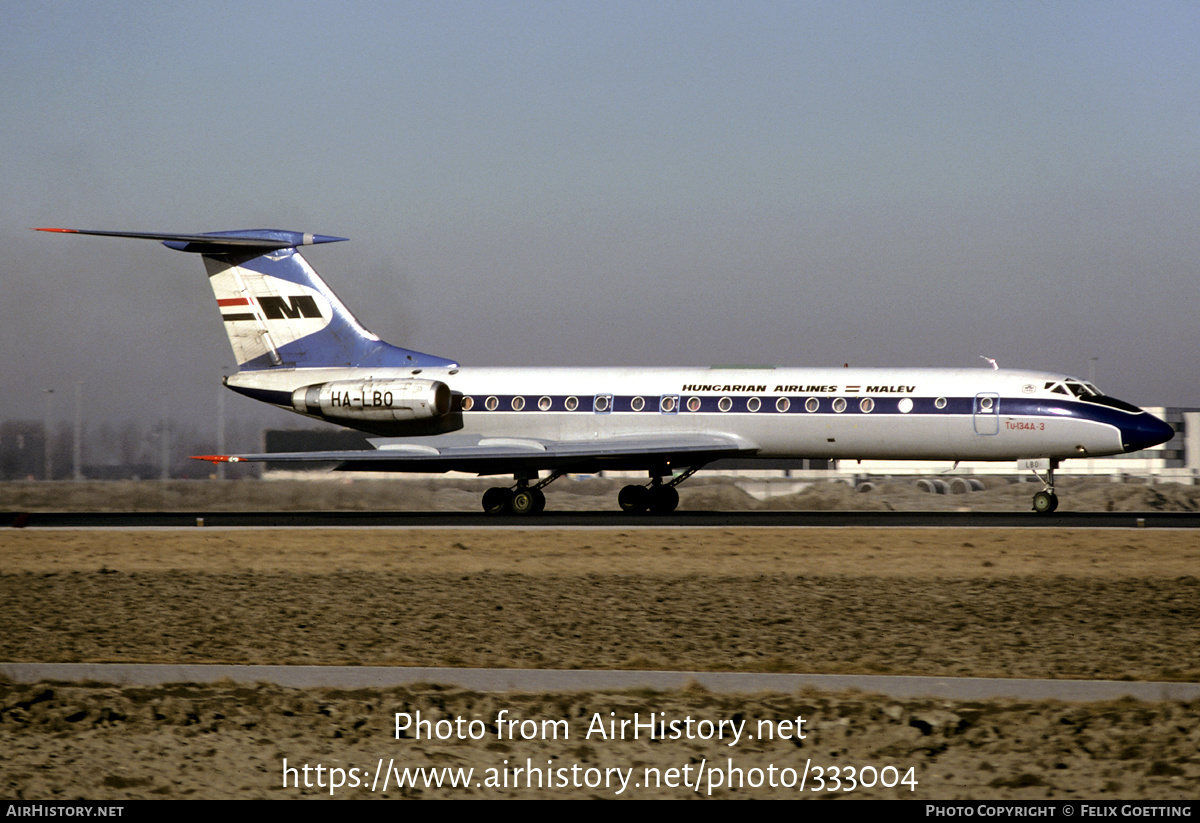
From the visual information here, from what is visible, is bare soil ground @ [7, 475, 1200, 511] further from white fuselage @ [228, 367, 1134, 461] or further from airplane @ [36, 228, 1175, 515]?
white fuselage @ [228, 367, 1134, 461]

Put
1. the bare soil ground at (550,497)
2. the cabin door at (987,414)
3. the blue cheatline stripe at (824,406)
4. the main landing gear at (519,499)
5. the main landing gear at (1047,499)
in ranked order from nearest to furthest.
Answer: the blue cheatline stripe at (824,406) → the cabin door at (987,414) → the main landing gear at (1047,499) → the main landing gear at (519,499) → the bare soil ground at (550,497)

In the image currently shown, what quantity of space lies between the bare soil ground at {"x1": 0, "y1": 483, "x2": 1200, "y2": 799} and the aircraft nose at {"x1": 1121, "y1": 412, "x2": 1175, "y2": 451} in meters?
5.10

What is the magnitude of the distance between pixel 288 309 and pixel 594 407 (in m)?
9.15

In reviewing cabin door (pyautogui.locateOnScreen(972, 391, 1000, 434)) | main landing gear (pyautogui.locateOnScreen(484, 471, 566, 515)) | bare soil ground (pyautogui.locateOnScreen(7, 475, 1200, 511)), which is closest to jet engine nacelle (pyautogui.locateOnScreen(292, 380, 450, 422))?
main landing gear (pyautogui.locateOnScreen(484, 471, 566, 515))

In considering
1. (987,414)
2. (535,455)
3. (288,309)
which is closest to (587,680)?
(535,455)

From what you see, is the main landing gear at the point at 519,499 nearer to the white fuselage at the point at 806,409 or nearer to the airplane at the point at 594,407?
the airplane at the point at 594,407

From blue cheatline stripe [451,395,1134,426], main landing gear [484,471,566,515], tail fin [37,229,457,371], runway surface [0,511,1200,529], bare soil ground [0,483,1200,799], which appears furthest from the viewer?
tail fin [37,229,457,371]

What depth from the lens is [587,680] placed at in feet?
37.6

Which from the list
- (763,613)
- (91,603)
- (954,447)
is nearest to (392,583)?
(91,603)

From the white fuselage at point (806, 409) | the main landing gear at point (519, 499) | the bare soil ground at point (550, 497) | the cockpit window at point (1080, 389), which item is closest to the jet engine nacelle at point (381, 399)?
the white fuselage at point (806, 409)

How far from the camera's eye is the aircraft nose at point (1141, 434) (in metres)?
29.2

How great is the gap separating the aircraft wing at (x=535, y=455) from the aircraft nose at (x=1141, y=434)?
8.35 meters

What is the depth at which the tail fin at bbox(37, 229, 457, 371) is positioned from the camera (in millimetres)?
35562

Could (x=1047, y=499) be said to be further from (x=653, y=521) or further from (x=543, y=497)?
(x=543, y=497)
